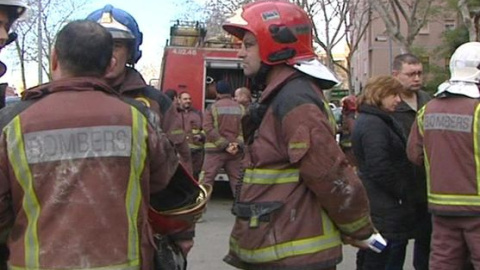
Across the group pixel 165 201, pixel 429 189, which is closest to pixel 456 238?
pixel 429 189

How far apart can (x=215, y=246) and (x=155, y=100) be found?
4.69m

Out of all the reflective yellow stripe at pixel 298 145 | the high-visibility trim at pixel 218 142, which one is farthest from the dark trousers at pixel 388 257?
the high-visibility trim at pixel 218 142

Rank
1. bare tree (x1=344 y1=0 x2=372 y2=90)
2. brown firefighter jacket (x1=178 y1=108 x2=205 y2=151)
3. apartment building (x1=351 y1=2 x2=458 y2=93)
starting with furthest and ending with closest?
apartment building (x1=351 y1=2 x2=458 y2=93) < bare tree (x1=344 y1=0 x2=372 y2=90) < brown firefighter jacket (x1=178 y1=108 x2=205 y2=151)

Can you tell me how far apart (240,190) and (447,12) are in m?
45.7

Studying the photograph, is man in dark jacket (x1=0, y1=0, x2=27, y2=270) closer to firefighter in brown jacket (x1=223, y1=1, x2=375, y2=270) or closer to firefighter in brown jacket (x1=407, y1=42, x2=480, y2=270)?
firefighter in brown jacket (x1=223, y1=1, x2=375, y2=270)

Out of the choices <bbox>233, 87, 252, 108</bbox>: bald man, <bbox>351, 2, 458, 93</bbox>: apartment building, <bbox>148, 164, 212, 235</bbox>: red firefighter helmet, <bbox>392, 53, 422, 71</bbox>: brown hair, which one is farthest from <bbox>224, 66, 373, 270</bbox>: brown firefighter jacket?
<bbox>351, 2, 458, 93</bbox>: apartment building

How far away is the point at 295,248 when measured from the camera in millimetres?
3699

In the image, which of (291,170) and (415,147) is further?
(415,147)

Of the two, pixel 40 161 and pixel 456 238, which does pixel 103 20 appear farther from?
pixel 456 238

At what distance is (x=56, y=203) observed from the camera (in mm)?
2836

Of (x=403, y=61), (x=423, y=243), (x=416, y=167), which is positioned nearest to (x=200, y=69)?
(x=403, y=61)

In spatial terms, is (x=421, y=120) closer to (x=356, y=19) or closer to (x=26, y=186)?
(x=26, y=186)

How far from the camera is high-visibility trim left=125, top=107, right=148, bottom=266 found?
2953 millimetres

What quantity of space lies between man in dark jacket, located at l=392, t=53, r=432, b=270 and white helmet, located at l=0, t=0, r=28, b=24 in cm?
317
